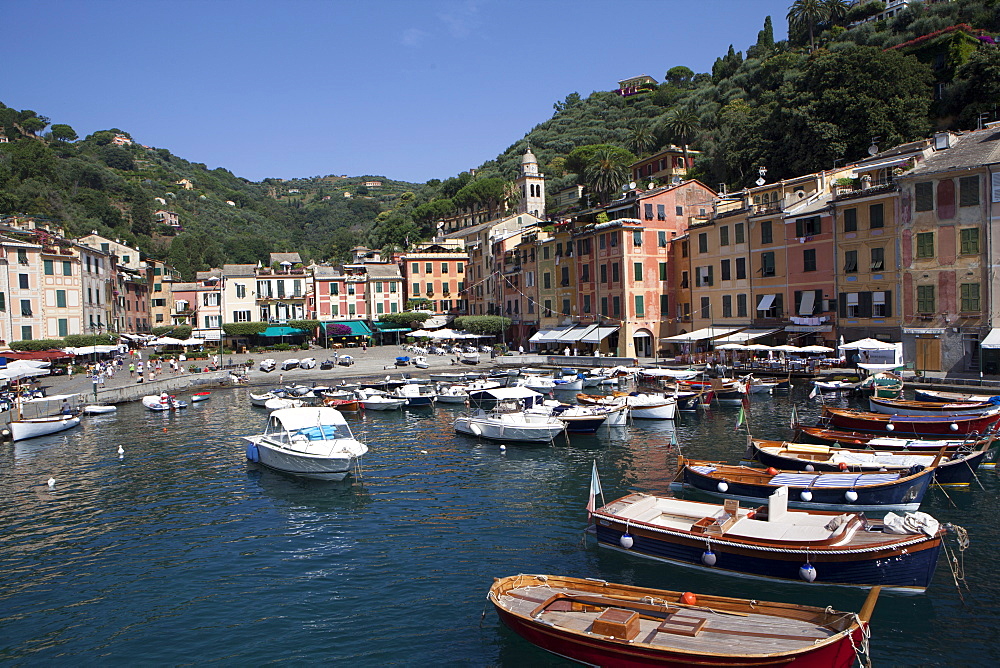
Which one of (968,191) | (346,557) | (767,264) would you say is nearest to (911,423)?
(968,191)

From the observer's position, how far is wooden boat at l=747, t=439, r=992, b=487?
23.2 metres

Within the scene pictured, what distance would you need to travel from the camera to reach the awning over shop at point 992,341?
1518 inches

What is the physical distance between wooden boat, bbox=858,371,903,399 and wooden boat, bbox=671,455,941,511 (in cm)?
1833

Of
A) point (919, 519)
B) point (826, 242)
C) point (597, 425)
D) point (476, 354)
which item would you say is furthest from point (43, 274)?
point (919, 519)

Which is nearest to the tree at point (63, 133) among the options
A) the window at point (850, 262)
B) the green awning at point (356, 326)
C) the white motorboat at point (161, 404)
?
the green awning at point (356, 326)

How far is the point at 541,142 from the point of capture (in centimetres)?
16325

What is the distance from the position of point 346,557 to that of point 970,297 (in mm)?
40692

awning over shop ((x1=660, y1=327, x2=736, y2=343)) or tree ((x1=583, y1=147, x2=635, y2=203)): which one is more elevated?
tree ((x1=583, y1=147, x2=635, y2=203))

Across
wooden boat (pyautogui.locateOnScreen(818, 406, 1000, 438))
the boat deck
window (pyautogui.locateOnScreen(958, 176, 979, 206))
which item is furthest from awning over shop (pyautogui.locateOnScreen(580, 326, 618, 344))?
the boat deck

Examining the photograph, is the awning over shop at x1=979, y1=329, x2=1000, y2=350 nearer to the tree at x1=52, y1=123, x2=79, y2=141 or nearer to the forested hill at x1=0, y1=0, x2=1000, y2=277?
the forested hill at x1=0, y1=0, x2=1000, y2=277

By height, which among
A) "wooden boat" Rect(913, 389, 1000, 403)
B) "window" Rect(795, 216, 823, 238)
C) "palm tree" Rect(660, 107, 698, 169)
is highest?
"palm tree" Rect(660, 107, 698, 169)

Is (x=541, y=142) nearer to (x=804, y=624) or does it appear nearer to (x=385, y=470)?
(x=385, y=470)

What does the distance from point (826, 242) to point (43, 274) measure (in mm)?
68503

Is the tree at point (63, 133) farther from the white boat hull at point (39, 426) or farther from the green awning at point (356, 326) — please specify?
the white boat hull at point (39, 426)
